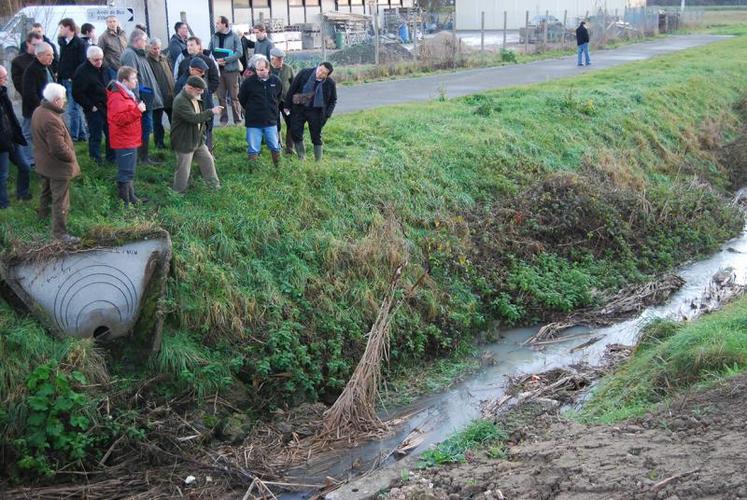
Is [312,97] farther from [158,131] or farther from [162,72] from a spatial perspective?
[158,131]

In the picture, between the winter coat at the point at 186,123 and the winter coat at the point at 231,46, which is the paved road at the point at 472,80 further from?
the winter coat at the point at 186,123

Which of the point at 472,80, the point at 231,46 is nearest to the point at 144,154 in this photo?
the point at 231,46

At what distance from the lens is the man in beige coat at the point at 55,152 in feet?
30.8

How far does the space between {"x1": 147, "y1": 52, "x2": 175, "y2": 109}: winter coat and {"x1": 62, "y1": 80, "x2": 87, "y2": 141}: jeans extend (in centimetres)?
127

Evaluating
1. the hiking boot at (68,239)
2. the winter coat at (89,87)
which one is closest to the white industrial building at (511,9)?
the winter coat at (89,87)

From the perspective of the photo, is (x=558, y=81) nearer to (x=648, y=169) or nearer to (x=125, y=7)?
(x=648, y=169)

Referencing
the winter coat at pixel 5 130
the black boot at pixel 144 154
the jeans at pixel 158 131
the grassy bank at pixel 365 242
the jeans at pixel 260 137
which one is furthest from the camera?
the jeans at pixel 158 131

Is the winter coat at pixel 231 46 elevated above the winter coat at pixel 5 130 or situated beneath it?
elevated above

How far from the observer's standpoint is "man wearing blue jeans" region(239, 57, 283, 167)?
40.4 ft

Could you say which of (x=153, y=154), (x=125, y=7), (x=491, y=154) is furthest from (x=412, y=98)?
(x=153, y=154)

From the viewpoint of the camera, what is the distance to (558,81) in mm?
25109

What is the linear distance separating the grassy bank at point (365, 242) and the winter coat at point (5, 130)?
88 cm

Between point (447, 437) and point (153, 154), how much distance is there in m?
6.53

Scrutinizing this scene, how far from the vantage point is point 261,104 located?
12469mm
